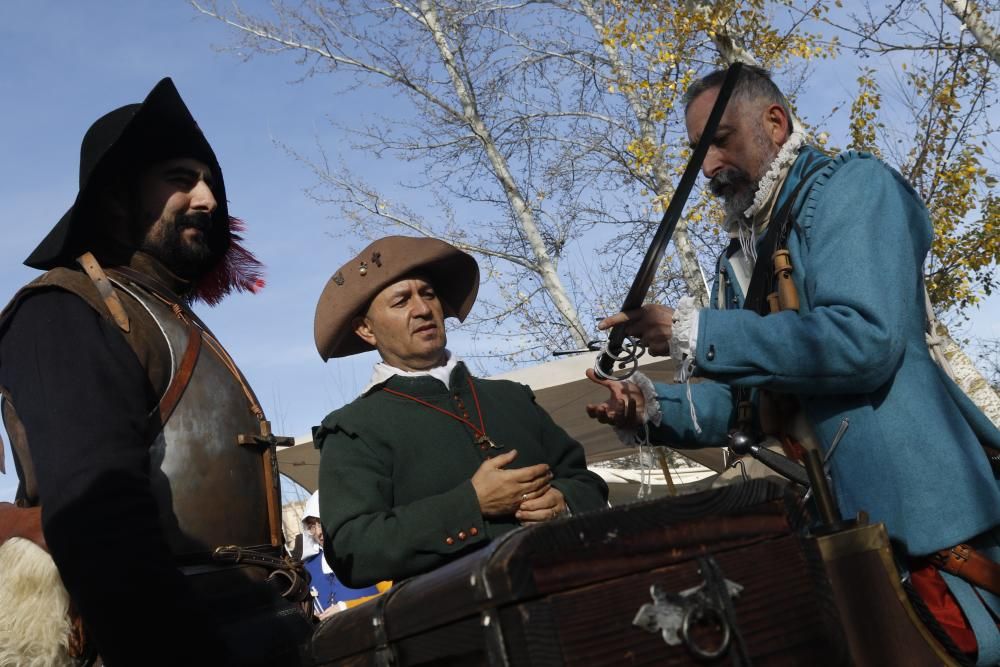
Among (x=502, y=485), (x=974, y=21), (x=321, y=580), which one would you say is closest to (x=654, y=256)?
(x=502, y=485)

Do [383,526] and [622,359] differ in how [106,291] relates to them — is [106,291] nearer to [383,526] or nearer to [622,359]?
[383,526]

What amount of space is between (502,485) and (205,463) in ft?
2.43

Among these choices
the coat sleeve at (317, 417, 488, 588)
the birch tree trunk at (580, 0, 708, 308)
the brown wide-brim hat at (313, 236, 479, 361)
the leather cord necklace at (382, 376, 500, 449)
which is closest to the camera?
the coat sleeve at (317, 417, 488, 588)

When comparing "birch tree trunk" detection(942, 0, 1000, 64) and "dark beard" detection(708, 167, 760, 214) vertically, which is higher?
"birch tree trunk" detection(942, 0, 1000, 64)

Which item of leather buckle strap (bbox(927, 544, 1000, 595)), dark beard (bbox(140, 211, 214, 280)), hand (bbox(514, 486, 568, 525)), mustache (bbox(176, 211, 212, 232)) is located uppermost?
mustache (bbox(176, 211, 212, 232))

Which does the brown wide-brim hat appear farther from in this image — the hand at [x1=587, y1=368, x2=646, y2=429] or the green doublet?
the hand at [x1=587, y1=368, x2=646, y2=429]

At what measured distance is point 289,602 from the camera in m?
2.54

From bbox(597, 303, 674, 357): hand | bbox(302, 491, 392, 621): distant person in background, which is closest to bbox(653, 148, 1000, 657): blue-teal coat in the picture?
bbox(597, 303, 674, 357): hand

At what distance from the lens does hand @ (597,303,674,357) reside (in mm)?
2627

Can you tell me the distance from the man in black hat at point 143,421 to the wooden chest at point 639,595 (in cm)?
69

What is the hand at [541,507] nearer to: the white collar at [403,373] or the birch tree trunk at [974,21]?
the white collar at [403,373]

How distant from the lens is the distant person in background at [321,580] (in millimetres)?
7617

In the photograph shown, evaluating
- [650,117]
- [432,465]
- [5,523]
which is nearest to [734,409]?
[432,465]

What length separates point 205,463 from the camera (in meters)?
2.48
